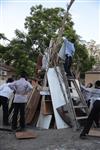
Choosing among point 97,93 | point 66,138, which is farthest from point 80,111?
Answer: point 66,138

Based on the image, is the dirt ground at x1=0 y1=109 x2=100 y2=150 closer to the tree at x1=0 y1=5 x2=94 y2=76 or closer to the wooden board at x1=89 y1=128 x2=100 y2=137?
the wooden board at x1=89 y1=128 x2=100 y2=137

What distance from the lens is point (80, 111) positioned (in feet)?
41.1

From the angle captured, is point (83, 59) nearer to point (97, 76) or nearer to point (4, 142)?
point (97, 76)

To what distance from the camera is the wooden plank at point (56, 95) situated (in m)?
11.9

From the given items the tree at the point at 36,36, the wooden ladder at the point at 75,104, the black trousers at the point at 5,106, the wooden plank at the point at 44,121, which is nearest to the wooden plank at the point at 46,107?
the wooden plank at the point at 44,121

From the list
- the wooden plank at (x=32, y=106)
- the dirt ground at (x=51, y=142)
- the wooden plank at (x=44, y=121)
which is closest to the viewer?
the dirt ground at (x=51, y=142)

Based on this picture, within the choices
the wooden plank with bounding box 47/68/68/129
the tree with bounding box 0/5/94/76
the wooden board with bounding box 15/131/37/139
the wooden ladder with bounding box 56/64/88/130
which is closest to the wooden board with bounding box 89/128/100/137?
the wooden ladder with bounding box 56/64/88/130

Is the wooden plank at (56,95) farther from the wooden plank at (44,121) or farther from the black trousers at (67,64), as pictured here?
the black trousers at (67,64)

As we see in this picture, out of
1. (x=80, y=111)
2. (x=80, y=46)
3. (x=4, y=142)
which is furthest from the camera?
(x=80, y=46)

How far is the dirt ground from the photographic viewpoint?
8836 millimetres

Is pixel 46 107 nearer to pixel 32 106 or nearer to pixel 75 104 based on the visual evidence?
pixel 32 106

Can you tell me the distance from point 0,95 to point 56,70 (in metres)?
2.16

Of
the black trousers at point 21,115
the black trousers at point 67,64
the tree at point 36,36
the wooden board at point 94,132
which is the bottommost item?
the wooden board at point 94,132

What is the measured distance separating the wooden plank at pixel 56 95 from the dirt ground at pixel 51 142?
3.08 feet
